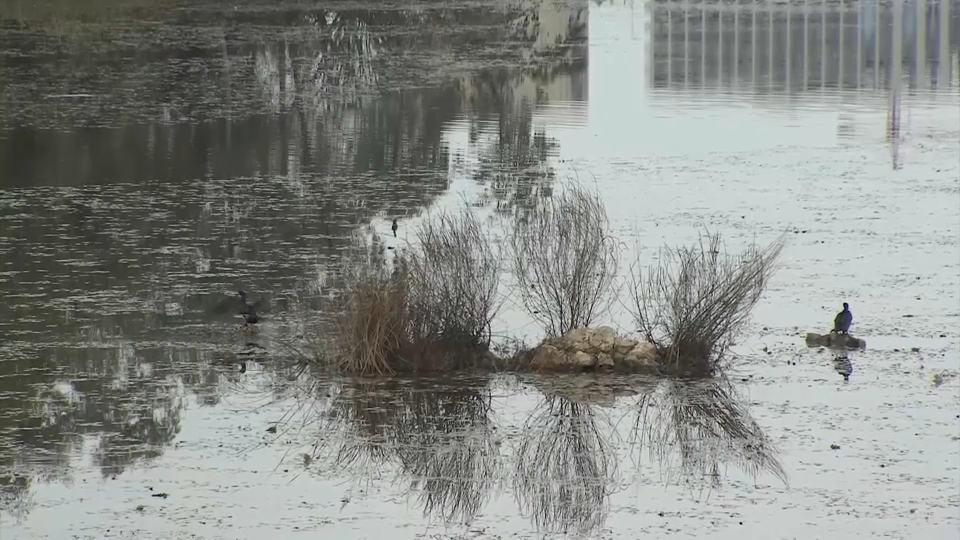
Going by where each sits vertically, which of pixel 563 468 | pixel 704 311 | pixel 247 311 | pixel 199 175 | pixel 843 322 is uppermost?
pixel 199 175

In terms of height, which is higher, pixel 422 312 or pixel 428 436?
pixel 422 312

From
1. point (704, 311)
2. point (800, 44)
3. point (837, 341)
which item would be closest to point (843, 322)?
point (837, 341)

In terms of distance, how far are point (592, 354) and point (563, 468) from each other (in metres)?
2.70

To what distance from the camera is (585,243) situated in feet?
55.9

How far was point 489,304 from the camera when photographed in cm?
1695

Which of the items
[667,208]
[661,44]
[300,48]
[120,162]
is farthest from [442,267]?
[661,44]

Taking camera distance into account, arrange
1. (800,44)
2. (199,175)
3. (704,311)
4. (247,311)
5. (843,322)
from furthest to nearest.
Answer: (800,44), (199,175), (247,311), (843,322), (704,311)

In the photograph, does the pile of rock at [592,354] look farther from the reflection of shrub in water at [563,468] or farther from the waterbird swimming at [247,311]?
the waterbird swimming at [247,311]

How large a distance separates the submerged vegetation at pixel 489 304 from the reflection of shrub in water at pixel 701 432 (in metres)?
0.63

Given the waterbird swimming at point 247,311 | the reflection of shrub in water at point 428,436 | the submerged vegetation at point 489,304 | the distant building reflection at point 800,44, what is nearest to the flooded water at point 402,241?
the reflection of shrub in water at point 428,436

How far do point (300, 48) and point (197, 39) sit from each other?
3.13 m

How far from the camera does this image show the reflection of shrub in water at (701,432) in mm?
14188

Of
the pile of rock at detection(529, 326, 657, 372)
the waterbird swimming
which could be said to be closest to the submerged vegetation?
the pile of rock at detection(529, 326, 657, 372)

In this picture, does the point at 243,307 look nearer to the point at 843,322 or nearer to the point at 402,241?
the point at 402,241
